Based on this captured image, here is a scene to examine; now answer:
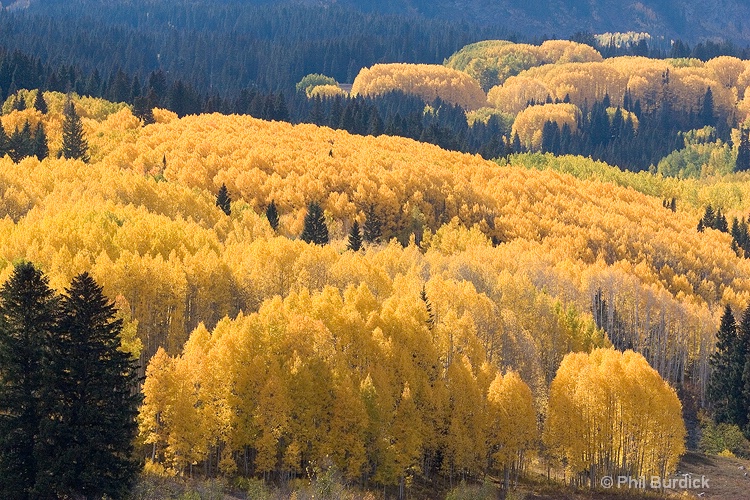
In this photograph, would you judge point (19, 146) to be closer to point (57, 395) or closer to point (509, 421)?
point (509, 421)

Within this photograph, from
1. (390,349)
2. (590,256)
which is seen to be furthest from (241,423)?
(590,256)

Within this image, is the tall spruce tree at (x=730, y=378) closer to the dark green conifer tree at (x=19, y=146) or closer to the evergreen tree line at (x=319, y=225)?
the evergreen tree line at (x=319, y=225)

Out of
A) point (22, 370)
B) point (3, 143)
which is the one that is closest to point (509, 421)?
point (22, 370)

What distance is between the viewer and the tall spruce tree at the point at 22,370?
5891 centimetres

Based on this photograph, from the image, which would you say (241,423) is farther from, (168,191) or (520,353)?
(168,191)

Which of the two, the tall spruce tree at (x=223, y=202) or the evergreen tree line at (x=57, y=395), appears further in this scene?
the tall spruce tree at (x=223, y=202)

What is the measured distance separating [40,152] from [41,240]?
3462 inches

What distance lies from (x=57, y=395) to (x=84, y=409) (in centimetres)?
144

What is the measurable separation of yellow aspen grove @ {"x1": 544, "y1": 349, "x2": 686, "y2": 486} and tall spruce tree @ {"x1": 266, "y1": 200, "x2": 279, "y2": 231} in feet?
257

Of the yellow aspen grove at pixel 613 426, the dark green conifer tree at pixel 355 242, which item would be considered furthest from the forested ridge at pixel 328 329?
the dark green conifer tree at pixel 355 242

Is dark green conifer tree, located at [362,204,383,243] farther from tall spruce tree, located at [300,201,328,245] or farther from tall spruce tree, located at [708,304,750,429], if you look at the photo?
tall spruce tree, located at [708,304,750,429]

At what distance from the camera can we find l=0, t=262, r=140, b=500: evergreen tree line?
5894 centimetres

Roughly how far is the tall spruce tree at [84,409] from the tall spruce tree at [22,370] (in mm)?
610

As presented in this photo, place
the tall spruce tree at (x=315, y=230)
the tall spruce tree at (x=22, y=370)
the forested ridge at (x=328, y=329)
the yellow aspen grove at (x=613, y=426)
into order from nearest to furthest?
the tall spruce tree at (x=22, y=370)
the forested ridge at (x=328, y=329)
the yellow aspen grove at (x=613, y=426)
the tall spruce tree at (x=315, y=230)
